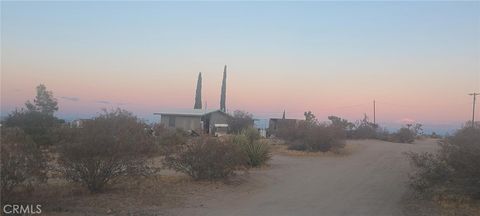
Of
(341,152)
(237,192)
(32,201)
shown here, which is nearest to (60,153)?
(32,201)

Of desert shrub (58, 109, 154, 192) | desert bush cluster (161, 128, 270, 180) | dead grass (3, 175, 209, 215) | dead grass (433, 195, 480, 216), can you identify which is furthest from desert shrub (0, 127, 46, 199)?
dead grass (433, 195, 480, 216)

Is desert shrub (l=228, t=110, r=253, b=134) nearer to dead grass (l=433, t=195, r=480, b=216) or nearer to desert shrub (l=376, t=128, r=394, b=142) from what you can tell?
desert shrub (l=376, t=128, r=394, b=142)

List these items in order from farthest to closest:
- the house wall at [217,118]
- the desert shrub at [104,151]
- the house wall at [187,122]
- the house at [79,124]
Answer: the house wall at [217,118] → the house wall at [187,122] → the house at [79,124] → the desert shrub at [104,151]

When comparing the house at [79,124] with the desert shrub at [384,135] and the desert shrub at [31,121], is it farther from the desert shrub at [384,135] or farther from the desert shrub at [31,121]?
the desert shrub at [384,135]

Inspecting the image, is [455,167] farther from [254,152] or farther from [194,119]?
[194,119]

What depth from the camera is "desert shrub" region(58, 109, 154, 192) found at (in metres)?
11.1

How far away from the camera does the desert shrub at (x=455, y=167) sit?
37.0 feet

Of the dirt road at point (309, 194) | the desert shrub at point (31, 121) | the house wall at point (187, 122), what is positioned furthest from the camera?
the house wall at point (187, 122)

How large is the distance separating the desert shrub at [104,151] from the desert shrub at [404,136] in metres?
42.6

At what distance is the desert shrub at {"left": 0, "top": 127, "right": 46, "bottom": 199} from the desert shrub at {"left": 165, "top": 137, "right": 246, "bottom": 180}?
5.81 meters

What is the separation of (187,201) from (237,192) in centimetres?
211

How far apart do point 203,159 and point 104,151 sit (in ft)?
13.0

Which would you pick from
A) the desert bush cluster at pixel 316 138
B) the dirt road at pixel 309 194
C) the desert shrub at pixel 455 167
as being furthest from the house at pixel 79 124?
the desert bush cluster at pixel 316 138

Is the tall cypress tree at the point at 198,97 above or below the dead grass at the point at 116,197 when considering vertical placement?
above
